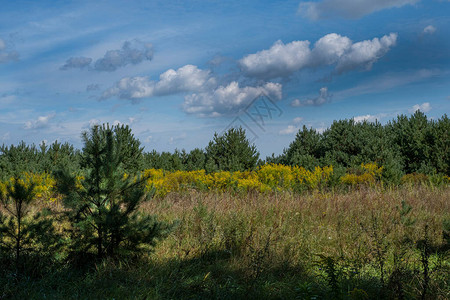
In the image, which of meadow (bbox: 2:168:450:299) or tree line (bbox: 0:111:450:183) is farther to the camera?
tree line (bbox: 0:111:450:183)

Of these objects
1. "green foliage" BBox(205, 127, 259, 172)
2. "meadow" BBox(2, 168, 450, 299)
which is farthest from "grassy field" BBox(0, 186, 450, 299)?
"green foliage" BBox(205, 127, 259, 172)

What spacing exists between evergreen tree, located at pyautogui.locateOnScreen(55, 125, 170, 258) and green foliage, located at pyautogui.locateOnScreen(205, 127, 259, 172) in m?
9.25

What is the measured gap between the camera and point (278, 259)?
502 centimetres

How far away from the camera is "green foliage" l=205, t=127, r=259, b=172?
46.3 ft

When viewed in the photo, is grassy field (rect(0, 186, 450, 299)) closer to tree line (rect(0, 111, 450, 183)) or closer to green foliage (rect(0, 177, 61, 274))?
green foliage (rect(0, 177, 61, 274))

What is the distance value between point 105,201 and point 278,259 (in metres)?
2.47

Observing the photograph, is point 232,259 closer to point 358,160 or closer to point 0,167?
point 358,160

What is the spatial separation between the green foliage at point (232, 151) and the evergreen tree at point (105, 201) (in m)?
9.25

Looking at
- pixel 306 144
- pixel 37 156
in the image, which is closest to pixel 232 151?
pixel 306 144

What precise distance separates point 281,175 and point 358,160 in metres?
6.75

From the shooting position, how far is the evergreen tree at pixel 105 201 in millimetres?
4449

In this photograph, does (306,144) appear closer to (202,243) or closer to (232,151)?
(232,151)

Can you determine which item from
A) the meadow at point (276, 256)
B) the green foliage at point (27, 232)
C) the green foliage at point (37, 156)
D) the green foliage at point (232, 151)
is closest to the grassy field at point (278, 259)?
the meadow at point (276, 256)

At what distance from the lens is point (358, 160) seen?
15406mm
